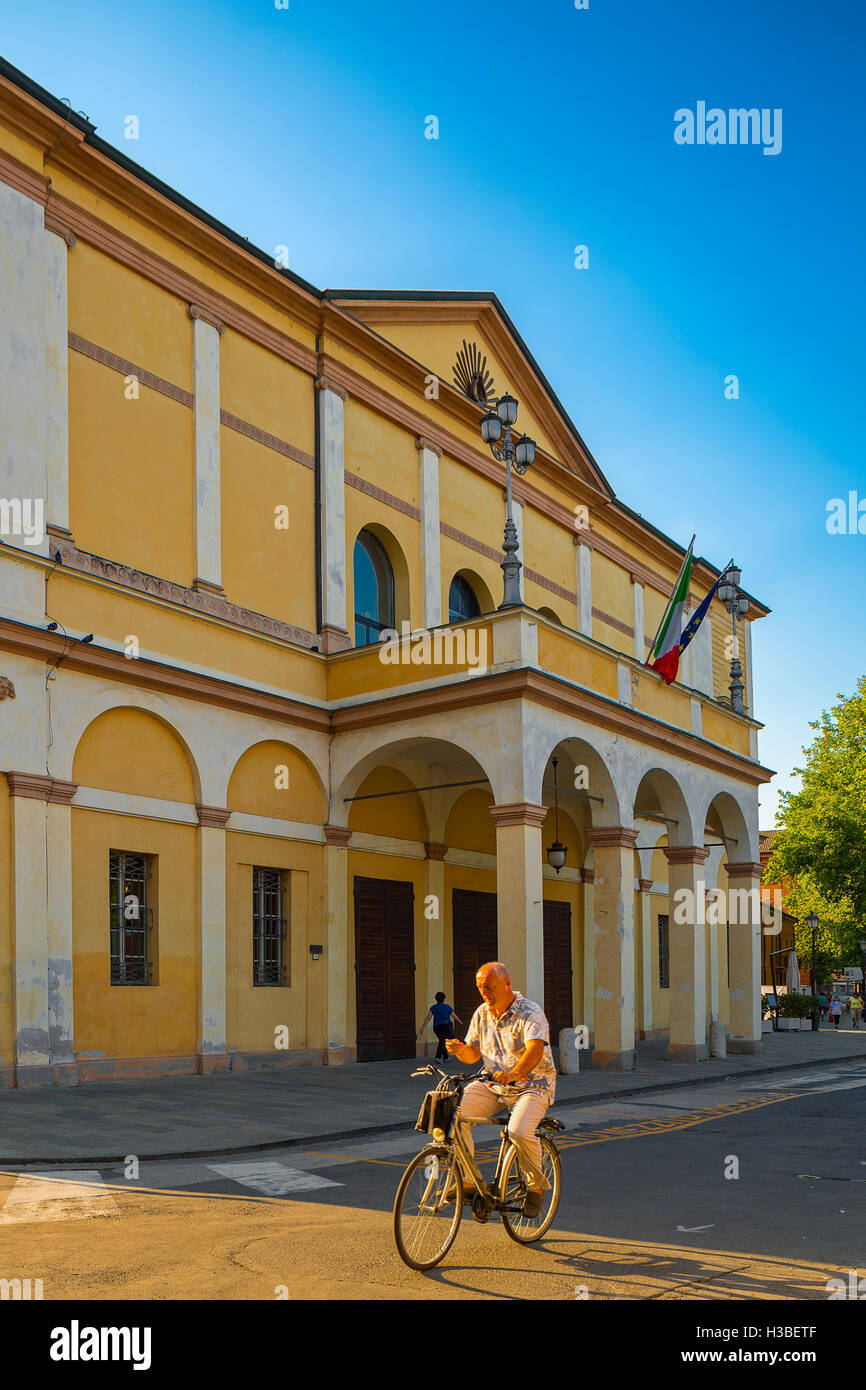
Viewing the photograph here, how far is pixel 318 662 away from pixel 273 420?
4.09 metres

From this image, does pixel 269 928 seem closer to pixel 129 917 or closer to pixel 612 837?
pixel 129 917

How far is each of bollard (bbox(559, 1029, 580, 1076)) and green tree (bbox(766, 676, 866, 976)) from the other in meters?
27.4

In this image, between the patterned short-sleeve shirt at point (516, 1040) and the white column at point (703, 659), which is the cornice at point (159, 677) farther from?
the white column at point (703, 659)

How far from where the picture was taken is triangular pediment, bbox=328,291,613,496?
24750 millimetres

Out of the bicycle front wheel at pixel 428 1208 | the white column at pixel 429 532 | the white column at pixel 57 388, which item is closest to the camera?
the bicycle front wheel at pixel 428 1208

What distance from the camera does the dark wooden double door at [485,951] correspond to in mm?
24625

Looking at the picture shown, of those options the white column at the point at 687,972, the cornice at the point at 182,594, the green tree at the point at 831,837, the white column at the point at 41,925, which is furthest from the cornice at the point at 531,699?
the green tree at the point at 831,837

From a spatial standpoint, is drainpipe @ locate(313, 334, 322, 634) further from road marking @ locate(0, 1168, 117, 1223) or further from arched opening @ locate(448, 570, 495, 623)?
road marking @ locate(0, 1168, 117, 1223)

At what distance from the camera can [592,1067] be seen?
21.1m

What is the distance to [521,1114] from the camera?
742 cm

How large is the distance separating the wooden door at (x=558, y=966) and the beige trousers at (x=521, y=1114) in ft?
64.9
